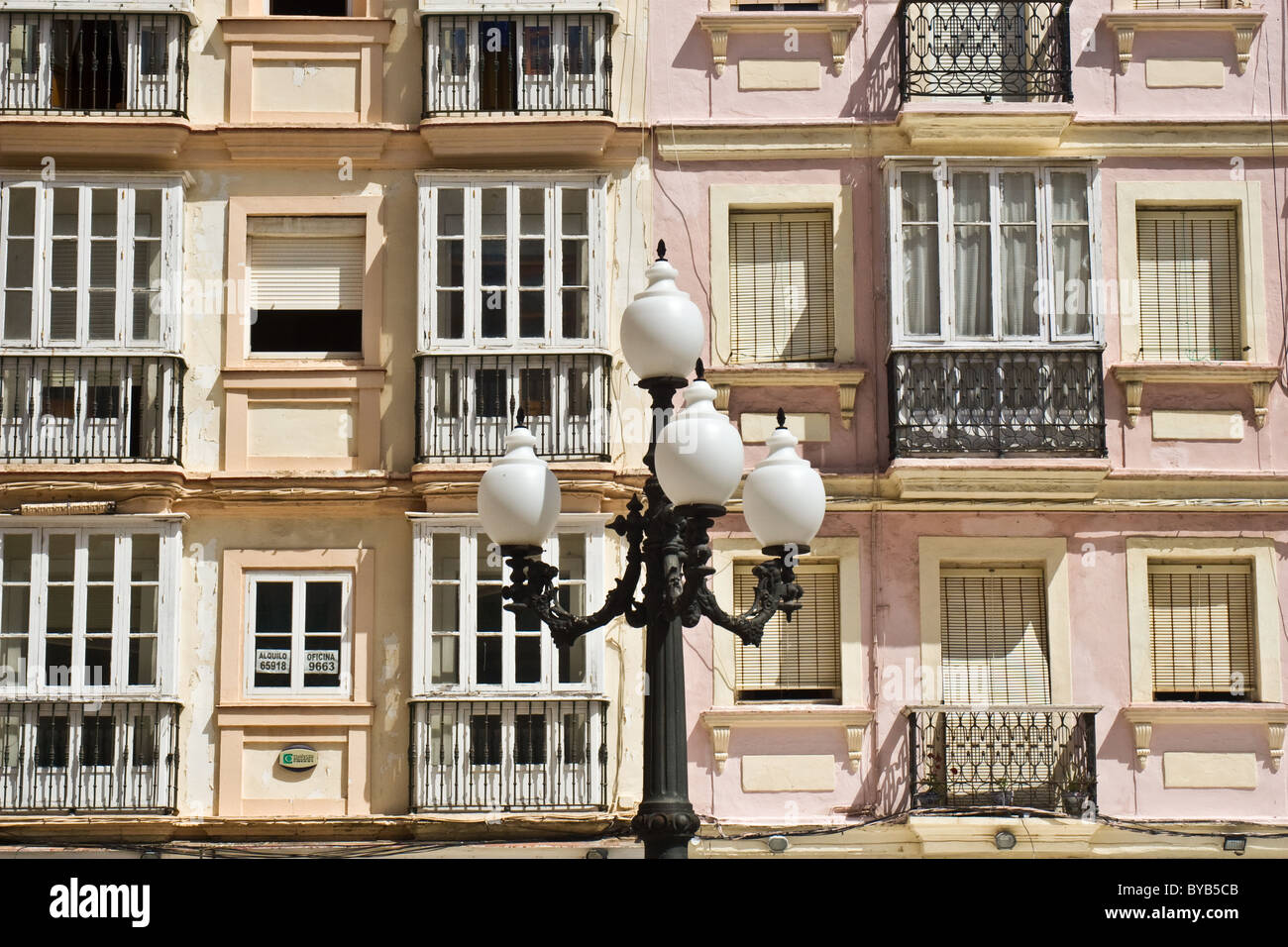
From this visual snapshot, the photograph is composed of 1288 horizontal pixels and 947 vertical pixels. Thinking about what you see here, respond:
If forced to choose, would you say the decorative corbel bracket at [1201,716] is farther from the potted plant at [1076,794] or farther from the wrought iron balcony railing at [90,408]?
the wrought iron balcony railing at [90,408]

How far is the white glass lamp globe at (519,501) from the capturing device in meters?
11.6

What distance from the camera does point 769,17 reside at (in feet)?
64.1

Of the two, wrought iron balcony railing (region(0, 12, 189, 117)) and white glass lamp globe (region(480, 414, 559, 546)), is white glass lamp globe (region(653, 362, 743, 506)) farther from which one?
wrought iron balcony railing (region(0, 12, 189, 117))

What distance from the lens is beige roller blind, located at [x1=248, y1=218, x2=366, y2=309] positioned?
19547mm

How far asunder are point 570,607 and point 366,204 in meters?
4.06

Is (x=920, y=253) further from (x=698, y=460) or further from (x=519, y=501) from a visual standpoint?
(x=698, y=460)

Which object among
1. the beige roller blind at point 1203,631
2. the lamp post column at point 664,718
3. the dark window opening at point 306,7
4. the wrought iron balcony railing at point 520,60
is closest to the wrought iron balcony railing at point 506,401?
the wrought iron balcony railing at point 520,60

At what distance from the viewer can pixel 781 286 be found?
19.5 metres

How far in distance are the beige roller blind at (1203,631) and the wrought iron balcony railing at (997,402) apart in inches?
55.8

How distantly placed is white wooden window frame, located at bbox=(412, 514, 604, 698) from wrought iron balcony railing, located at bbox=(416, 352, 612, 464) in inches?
24.0

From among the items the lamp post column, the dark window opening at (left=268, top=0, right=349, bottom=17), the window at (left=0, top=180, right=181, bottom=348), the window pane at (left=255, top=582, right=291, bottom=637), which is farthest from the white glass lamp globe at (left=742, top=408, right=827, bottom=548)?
the dark window opening at (left=268, top=0, right=349, bottom=17)

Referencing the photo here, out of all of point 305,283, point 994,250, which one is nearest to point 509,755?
point 305,283

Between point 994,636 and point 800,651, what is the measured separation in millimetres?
1682
